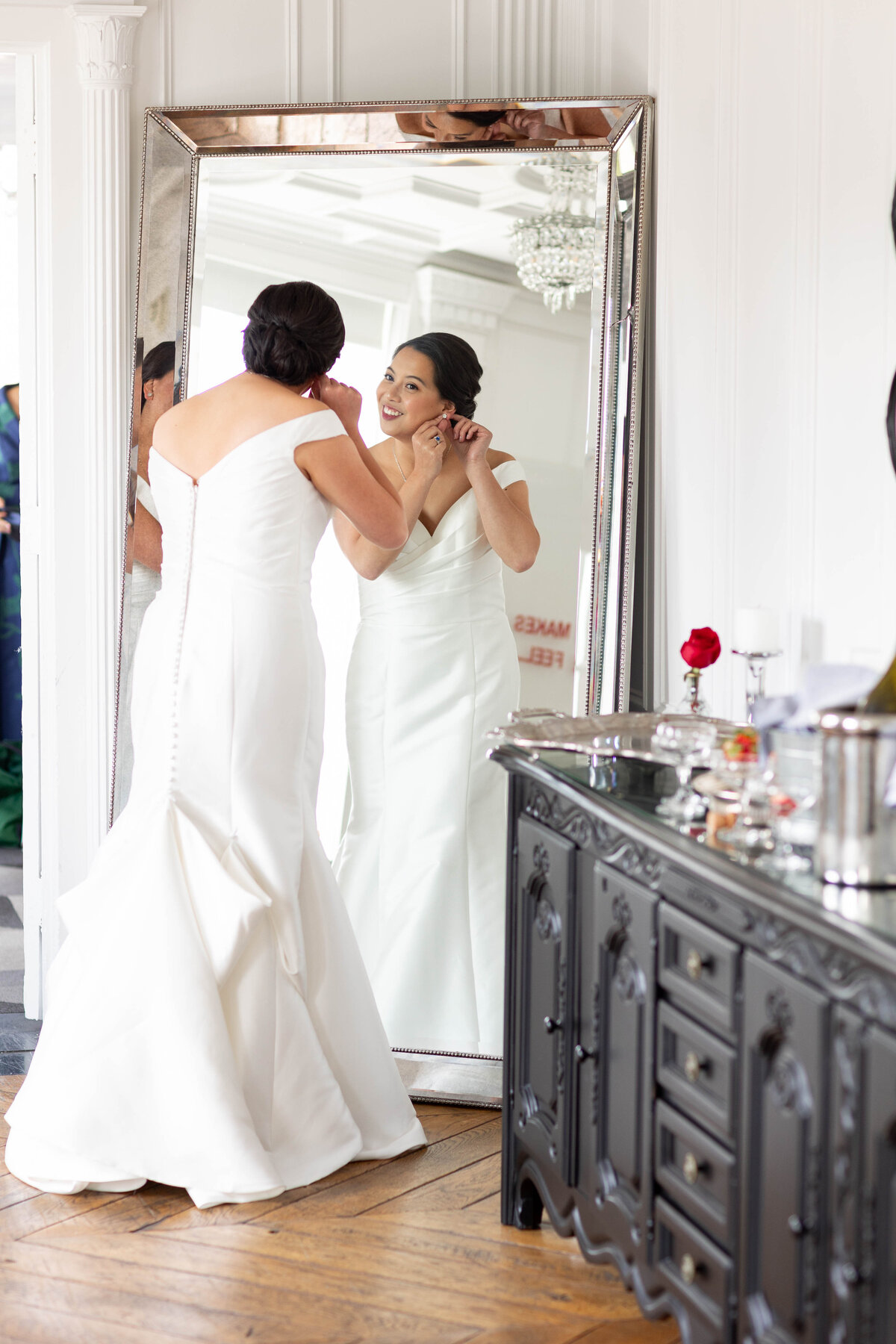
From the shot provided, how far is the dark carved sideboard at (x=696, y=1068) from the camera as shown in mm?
1452

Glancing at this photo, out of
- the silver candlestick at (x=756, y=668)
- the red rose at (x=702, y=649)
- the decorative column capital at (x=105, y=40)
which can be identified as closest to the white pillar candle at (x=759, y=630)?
the silver candlestick at (x=756, y=668)

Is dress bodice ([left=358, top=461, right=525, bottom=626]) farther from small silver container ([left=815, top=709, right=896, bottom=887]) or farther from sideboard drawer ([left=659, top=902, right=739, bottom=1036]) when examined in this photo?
small silver container ([left=815, top=709, right=896, bottom=887])

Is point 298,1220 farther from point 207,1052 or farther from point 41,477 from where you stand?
point 41,477

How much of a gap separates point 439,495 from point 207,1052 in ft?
4.67

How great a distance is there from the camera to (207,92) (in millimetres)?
3471

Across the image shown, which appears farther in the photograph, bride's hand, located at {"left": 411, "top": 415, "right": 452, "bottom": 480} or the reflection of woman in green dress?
the reflection of woman in green dress

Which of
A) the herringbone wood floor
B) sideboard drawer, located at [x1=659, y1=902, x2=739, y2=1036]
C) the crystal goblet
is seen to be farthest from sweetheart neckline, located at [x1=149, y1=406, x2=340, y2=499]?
the herringbone wood floor

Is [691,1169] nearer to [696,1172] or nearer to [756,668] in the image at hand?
[696,1172]

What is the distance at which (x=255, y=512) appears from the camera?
276 centimetres

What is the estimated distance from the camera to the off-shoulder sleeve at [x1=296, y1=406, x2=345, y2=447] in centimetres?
277

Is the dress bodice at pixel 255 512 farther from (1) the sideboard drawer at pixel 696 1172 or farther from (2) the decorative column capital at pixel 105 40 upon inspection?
(1) the sideboard drawer at pixel 696 1172

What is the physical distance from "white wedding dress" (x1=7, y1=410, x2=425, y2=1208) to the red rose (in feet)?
2.69

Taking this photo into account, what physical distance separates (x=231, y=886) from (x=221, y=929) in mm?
89

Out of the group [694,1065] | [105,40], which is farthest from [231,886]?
[105,40]
